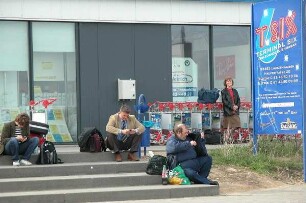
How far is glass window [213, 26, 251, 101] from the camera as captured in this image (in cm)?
2169

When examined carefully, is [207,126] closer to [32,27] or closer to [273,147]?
[273,147]

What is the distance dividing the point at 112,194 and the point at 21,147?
2.32 m

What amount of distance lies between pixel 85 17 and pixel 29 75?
217 cm

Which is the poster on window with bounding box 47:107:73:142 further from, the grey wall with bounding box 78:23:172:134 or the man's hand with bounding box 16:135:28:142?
the man's hand with bounding box 16:135:28:142

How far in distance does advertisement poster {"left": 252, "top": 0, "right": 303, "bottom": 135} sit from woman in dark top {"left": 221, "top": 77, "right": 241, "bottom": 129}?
2.86 metres

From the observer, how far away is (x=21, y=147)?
1408 cm

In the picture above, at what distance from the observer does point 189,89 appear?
835 inches

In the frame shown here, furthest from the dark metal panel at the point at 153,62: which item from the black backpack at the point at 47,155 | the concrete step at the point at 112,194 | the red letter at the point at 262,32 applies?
the concrete step at the point at 112,194

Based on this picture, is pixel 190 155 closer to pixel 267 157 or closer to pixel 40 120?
pixel 267 157

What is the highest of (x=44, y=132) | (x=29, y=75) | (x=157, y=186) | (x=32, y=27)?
(x=32, y=27)

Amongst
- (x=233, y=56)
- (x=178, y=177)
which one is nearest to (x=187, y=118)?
(x=233, y=56)

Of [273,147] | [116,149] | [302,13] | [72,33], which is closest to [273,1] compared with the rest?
[302,13]

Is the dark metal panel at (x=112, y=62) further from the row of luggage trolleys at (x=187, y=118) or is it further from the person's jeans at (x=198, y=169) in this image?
the person's jeans at (x=198, y=169)

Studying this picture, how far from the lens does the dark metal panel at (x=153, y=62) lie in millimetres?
20406
